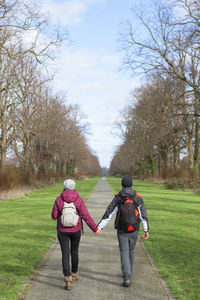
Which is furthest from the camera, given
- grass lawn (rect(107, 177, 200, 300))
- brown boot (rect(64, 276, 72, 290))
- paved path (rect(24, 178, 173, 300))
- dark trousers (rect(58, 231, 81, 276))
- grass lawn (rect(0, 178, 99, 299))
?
grass lawn (rect(0, 178, 99, 299))

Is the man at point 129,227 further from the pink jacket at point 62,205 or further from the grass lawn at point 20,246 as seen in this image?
the grass lawn at point 20,246

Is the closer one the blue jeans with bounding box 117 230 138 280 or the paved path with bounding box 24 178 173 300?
the paved path with bounding box 24 178 173 300

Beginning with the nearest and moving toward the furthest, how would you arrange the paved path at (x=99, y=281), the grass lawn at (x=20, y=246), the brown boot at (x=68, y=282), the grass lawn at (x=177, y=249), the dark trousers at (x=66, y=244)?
the paved path at (x=99, y=281)
the brown boot at (x=68, y=282)
the dark trousers at (x=66, y=244)
the grass lawn at (x=177, y=249)
the grass lawn at (x=20, y=246)

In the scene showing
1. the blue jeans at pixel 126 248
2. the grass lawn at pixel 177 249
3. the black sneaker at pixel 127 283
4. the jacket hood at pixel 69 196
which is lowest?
the grass lawn at pixel 177 249

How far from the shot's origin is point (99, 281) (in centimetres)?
563

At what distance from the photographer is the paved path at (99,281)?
4965mm

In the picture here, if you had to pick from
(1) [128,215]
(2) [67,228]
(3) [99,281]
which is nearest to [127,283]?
(3) [99,281]

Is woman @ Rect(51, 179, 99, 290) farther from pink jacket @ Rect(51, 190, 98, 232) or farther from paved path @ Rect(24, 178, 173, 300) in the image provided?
paved path @ Rect(24, 178, 173, 300)

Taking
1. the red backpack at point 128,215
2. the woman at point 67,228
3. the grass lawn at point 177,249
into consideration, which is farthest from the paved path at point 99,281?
the red backpack at point 128,215

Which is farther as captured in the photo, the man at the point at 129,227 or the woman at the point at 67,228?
the man at the point at 129,227

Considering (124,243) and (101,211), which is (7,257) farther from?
(101,211)

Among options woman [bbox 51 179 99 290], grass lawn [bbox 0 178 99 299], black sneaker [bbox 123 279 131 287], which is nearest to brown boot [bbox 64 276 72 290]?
woman [bbox 51 179 99 290]

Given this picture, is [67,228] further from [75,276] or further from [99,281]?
[99,281]

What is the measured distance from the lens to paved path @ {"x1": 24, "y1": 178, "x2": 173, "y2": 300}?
496 cm
